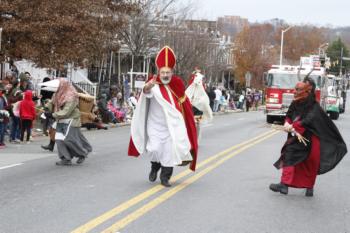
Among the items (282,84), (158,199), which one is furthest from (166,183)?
(282,84)

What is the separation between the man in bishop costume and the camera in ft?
34.3

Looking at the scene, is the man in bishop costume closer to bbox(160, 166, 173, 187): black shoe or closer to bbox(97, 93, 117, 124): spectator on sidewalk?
bbox(160, 166, 173, 187): black shoe

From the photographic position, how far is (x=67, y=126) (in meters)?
13.5

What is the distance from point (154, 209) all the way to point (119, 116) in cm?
2010

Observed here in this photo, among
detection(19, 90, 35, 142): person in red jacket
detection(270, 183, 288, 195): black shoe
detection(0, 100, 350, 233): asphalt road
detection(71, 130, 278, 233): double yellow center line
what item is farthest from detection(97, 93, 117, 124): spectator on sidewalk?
detection(270, 183, 288, 195): black shoe

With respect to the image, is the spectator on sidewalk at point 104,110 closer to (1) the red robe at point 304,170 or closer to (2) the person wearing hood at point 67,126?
(2) the person wearing hood at point 67,126

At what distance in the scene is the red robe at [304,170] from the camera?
1004 cm

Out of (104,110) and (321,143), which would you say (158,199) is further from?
(104,110)

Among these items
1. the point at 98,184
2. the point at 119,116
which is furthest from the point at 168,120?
the point at 119,116

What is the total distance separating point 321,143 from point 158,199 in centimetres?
252

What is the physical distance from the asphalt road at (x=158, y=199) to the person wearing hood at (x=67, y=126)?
33 centimetres

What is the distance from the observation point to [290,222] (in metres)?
8.28

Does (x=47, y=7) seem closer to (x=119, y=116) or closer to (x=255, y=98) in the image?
(x=119, y=116)

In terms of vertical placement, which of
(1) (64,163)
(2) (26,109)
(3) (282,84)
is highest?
(3) (282,84)
